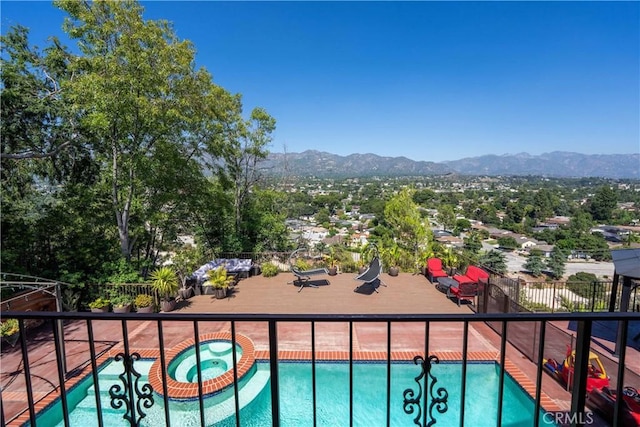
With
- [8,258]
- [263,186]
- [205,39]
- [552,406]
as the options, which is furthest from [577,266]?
[8,258]

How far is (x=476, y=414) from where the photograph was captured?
177 inches

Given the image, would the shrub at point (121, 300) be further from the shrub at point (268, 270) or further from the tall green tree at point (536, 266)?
the tall green tree at point (536, 266)

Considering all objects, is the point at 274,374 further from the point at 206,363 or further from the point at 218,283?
the point at 218,283

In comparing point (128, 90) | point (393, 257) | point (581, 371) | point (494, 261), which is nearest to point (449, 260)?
point (393, 257)

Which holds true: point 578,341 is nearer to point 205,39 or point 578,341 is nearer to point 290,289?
point 290,289

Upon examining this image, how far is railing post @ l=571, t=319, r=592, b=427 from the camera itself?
59.4 inches

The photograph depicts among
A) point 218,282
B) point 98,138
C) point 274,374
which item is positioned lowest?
point 218,282

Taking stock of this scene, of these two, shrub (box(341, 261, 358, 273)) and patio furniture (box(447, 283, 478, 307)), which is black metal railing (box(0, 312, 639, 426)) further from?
shrub (box(341, 261, 358, 273))

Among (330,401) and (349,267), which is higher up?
(349,267)

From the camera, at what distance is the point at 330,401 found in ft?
15.9

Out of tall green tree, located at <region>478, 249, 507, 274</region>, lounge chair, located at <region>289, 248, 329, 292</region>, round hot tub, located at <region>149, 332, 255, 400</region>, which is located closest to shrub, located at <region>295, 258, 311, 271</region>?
lounge chair, located at <region>289, 248, 329, 292</region>

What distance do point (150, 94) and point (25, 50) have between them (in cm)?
461

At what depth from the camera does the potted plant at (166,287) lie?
24.7 ft

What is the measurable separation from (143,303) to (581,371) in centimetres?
822
